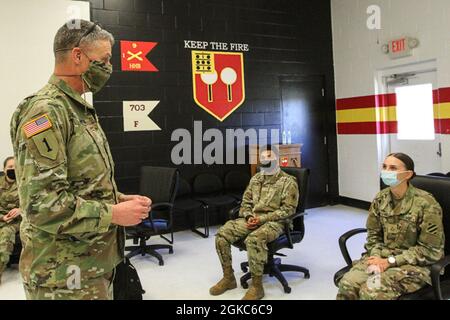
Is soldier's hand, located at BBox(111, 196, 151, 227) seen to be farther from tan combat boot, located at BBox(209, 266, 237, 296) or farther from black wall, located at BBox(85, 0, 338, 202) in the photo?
black wall, located at BBox(85, 0, 338, 202)

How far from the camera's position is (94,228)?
124cm

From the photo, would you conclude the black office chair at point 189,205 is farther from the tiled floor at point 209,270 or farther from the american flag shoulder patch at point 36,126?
the american flag shoulder patch at point 36,126

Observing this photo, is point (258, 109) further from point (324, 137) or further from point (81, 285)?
point (81, 285)

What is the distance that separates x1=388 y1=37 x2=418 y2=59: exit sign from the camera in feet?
15.8

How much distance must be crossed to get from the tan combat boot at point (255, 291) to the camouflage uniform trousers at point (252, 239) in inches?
2.1

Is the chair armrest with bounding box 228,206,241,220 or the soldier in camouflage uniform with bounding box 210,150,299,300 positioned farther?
the chair armrest with bounding box 228,206,241,220

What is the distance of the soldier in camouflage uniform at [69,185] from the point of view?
3.90ft

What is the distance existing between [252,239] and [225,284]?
0.44 metres

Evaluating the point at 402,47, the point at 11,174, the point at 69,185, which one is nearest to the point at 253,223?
the point at 69,185

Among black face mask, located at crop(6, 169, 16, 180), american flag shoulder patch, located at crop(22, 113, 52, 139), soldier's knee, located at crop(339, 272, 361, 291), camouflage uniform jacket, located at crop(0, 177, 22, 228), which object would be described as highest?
american flag shoulder patch, located at crop(22, 113, 52, 139)

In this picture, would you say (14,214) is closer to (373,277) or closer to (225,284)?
(225,284)

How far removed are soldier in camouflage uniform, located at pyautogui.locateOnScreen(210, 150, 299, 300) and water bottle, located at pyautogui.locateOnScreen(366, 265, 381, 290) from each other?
0.97 meters

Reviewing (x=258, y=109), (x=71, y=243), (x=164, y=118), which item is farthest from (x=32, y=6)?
(x=71, y=243)

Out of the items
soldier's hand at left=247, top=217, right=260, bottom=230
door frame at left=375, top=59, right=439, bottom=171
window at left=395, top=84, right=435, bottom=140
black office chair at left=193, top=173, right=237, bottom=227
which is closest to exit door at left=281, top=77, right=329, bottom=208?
door frame at left=375, top=59, right=439, bottom=171
